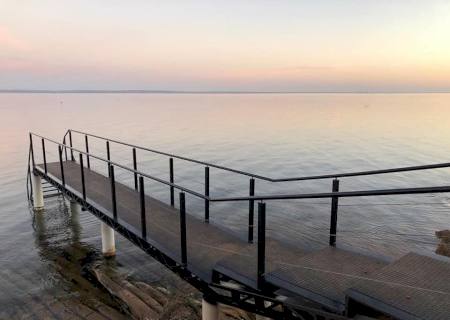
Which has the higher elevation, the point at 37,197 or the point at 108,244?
the point at 37,197

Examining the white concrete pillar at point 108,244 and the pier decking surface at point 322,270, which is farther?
the white concrete pillar at point 108,244

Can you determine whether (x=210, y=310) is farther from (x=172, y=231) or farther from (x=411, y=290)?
(x=411, y=290)

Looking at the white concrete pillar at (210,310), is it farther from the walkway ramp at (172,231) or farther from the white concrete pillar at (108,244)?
the white concrete pillar at (108,244)

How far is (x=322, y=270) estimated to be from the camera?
4176 mm

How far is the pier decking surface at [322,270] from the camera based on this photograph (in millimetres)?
3234

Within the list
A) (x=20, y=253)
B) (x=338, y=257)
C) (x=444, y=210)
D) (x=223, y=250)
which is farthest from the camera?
(x=444, y=210)

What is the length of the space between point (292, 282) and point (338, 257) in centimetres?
93

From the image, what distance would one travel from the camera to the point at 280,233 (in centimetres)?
1258

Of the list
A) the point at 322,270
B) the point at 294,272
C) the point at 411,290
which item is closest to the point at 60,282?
the point at 294,272

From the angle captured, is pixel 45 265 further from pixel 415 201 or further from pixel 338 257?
pixel 415 201

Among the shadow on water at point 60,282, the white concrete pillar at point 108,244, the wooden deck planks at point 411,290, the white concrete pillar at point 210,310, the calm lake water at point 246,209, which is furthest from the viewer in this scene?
the white concrete pillar at point 108,244

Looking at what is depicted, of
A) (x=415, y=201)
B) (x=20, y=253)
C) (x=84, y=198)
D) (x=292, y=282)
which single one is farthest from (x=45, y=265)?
(x=415, y=201)

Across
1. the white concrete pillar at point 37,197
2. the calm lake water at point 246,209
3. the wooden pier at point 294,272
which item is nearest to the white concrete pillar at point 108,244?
the calm lake water at point 246,209

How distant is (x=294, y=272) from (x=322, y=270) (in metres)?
0.32
